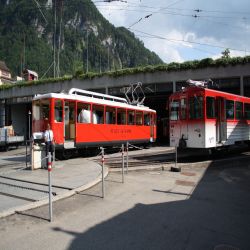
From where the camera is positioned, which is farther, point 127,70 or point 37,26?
point 37,26

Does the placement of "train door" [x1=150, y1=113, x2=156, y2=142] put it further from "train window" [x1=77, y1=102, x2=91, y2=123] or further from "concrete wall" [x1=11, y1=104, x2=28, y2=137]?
"concrete wall" [x1=11, y1=104, x2=28, y2=137]

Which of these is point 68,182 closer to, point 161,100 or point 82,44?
point 161,100

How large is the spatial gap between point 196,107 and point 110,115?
5622 millimetres

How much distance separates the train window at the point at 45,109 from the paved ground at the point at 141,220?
21.9ft

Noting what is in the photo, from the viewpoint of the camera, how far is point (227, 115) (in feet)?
55.8

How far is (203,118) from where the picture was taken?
610 inches

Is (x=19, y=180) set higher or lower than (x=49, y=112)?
lower

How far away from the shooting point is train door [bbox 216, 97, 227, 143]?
16384 millimetres

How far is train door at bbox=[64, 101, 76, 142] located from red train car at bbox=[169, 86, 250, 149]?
4.76m

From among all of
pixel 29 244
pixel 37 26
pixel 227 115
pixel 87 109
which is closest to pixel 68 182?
pixel 29 244

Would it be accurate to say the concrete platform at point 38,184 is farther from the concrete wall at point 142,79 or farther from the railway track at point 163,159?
the concrete wall at point 142,79

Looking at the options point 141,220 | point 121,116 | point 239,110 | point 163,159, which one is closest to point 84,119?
point 121,116

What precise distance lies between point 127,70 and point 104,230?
24383 mm

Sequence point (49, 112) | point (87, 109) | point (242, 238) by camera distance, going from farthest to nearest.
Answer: point (87, 109) < point (49, 112) < point (242, 238)
